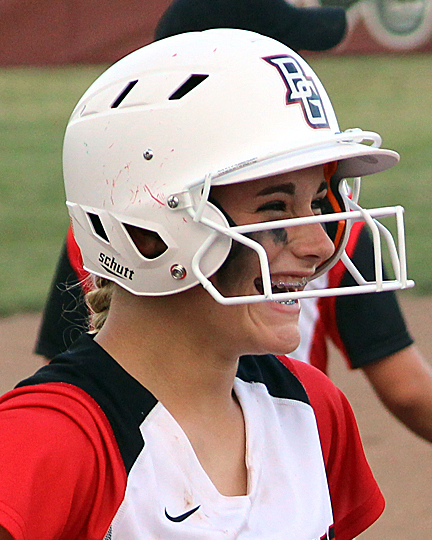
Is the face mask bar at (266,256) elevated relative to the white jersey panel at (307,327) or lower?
elevated

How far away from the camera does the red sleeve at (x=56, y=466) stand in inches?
60.0

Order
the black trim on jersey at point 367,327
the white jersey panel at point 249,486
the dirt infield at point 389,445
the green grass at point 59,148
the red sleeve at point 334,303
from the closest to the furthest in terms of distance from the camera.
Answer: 1. the white jersey panel at point 249,486
2. the red sleeve at point 334,303
3. the black trim on jersey at point 367,327
4. the dirt infield at point 389,445
5. the green grass at point 59,148

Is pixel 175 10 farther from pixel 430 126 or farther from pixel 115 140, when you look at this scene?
pixel 430 126

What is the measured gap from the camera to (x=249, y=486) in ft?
6.11

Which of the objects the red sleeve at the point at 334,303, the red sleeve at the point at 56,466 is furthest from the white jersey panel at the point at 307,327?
the red sleeve at the point at 56,466

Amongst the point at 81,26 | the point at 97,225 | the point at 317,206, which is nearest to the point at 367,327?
the point at 317,206

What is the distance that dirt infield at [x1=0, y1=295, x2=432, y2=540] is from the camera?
174 inches

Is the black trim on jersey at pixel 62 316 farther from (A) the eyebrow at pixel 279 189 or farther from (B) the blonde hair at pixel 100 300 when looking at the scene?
(A) the eyebrow at pixel 279 189

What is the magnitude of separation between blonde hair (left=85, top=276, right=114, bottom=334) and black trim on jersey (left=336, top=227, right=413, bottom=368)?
35.1 inches

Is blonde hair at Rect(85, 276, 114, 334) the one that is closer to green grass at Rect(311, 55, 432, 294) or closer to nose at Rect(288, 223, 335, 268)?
nose at Rect(288, 223, 335, 268)

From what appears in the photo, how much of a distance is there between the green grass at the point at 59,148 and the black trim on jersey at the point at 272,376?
19.0ft

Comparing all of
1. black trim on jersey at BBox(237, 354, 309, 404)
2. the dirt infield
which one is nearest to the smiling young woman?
black trim on jersey at BBox(237, 354, 309, 404)

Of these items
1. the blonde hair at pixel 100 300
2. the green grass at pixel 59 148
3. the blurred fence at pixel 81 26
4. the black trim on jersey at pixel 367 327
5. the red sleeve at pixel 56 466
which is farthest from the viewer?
the blurred fence at pixel 81 26

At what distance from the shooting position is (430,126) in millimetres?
14180
